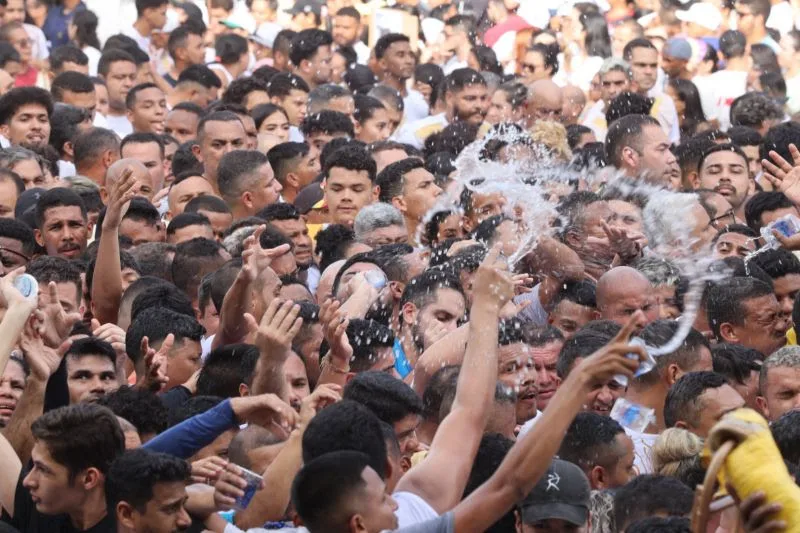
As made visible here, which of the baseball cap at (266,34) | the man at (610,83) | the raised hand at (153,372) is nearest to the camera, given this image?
the raised hand at (153,372)

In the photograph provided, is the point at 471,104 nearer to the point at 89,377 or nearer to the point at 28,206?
the point at 28,206

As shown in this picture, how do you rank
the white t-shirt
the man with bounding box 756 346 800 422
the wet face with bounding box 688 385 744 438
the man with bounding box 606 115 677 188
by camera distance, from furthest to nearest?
the white t-shirt < the man with bounding box 606 115 677 188 < the man with bounding box 756 346 800 422 < the wet face with bounding box 688 385 744 438

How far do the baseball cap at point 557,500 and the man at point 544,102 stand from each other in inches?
339

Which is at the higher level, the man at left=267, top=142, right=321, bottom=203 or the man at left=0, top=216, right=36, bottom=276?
the man at left=0, top=216, right=36, bottom=276

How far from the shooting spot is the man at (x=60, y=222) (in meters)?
9.52

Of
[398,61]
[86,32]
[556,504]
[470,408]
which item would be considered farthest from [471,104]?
[556,504]

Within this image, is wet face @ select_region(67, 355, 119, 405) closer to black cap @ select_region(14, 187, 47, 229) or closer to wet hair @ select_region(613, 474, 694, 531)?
wet hair @ select_region(613, 474, 694, 531)

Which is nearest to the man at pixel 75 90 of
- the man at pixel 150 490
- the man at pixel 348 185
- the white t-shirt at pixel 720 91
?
the man at pixel 348 185

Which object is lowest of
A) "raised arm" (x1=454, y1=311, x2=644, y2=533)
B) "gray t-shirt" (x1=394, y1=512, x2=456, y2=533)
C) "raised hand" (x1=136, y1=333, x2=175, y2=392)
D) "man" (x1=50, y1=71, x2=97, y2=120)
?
"man" (x1=50, y1=71, x2=97, y2=120)

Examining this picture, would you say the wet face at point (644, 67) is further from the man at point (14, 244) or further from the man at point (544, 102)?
the man at point (14, 244)

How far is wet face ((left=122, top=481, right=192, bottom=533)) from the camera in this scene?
17.5ft

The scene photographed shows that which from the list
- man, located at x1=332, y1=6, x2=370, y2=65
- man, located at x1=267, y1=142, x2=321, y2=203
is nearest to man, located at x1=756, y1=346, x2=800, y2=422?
man, located at x1=267, y1=142, x2=321, y2=203

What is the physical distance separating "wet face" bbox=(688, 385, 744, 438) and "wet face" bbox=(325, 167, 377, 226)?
442 centimetres

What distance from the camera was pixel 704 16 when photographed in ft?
60.0
